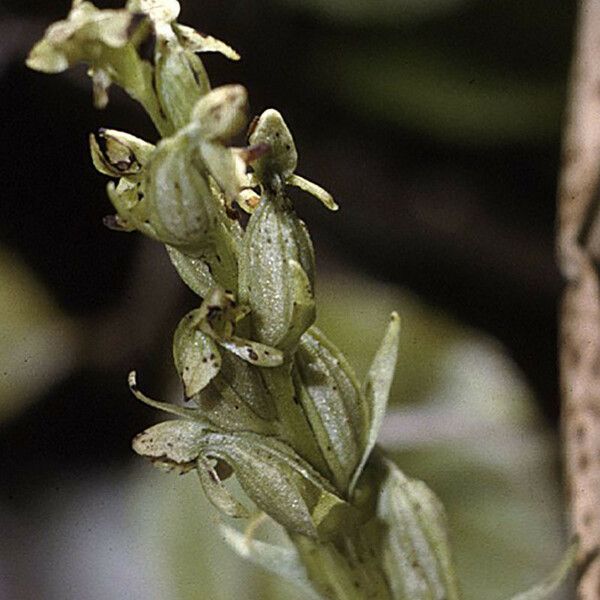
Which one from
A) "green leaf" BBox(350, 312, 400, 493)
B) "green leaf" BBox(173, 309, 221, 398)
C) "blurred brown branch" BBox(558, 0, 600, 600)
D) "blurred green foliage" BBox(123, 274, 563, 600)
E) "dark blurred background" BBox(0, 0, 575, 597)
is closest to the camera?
"green leaf" BBox(173, 309, 221, 398)

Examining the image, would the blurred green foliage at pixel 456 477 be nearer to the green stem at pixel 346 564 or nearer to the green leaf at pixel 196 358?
the green stem at pixel 346 564

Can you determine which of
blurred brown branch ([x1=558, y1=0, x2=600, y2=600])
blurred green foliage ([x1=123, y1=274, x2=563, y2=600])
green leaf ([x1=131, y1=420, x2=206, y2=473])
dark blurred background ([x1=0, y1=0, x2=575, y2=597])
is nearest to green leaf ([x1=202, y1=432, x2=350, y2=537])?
green leaf ([x1=131, y1=420, x2=206, y2=473])

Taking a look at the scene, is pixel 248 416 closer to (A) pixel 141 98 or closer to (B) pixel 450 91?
(A) pixel 141 98

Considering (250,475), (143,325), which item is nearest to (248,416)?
(250,475)

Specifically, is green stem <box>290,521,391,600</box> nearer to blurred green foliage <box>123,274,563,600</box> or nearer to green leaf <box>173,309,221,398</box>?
green leaf <box>173,309,221,398</box>

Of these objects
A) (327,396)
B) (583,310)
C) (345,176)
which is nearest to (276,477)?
(327,396)
